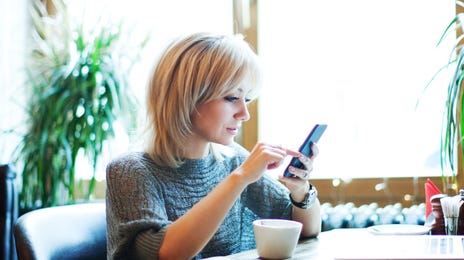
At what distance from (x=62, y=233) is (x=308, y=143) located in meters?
0.61

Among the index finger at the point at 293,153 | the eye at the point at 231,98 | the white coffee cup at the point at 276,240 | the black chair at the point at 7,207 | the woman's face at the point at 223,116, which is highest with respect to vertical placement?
the eye at the point at 231,98

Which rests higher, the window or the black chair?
the window

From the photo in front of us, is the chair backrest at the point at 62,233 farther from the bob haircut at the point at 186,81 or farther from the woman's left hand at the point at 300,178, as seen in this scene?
the woman's left hand at the point at 300,178

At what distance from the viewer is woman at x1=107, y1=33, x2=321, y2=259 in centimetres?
129

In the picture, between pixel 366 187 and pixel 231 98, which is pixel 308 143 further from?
pixel 366 187

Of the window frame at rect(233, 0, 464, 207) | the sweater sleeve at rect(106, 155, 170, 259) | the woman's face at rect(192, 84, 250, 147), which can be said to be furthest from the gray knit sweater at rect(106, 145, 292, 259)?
the window frame at rect(233, 0, 464, 207)

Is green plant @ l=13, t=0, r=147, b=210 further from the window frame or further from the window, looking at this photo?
the window

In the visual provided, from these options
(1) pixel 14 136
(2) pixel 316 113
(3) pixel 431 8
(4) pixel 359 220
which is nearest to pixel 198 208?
(4) pixel 359 220

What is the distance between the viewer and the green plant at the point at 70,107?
271 cm

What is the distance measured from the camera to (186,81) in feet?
4.81

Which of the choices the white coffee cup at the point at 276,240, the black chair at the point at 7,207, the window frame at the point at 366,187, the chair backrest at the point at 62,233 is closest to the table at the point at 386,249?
the white coffee cup at the point at 276,240

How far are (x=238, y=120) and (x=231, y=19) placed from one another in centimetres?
146

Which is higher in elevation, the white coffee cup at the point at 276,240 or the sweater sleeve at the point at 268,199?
the white coffee cup at the point at 276,240

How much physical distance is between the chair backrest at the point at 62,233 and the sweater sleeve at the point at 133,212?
0.10m
